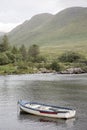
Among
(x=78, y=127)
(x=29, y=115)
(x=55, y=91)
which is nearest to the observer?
(x=78, y=127)

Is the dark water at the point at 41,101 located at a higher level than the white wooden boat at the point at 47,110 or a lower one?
lower

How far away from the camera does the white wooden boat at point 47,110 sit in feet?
271

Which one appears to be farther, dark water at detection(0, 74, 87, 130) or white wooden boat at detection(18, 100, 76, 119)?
white wooden boat at detection(18, 100, 76, 119)

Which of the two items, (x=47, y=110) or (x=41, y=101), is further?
(x=41, y=101)

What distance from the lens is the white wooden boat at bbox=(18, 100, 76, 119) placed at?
82.8 meters

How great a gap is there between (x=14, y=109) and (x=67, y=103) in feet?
60.0

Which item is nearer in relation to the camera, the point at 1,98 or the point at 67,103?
the point at 67,103

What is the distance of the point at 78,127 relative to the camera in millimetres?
75000

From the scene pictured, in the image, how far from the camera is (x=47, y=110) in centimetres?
8525

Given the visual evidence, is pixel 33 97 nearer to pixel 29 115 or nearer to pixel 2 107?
pixel 2 107

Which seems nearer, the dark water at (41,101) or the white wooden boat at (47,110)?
the dark water at (41,101)

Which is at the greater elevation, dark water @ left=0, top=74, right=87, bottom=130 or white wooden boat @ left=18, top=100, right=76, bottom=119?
white wooden boat @ left=18, top=100, right=76, bottom=119

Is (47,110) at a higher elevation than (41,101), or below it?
higher

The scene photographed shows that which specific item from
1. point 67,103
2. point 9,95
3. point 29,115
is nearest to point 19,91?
point 9,95
